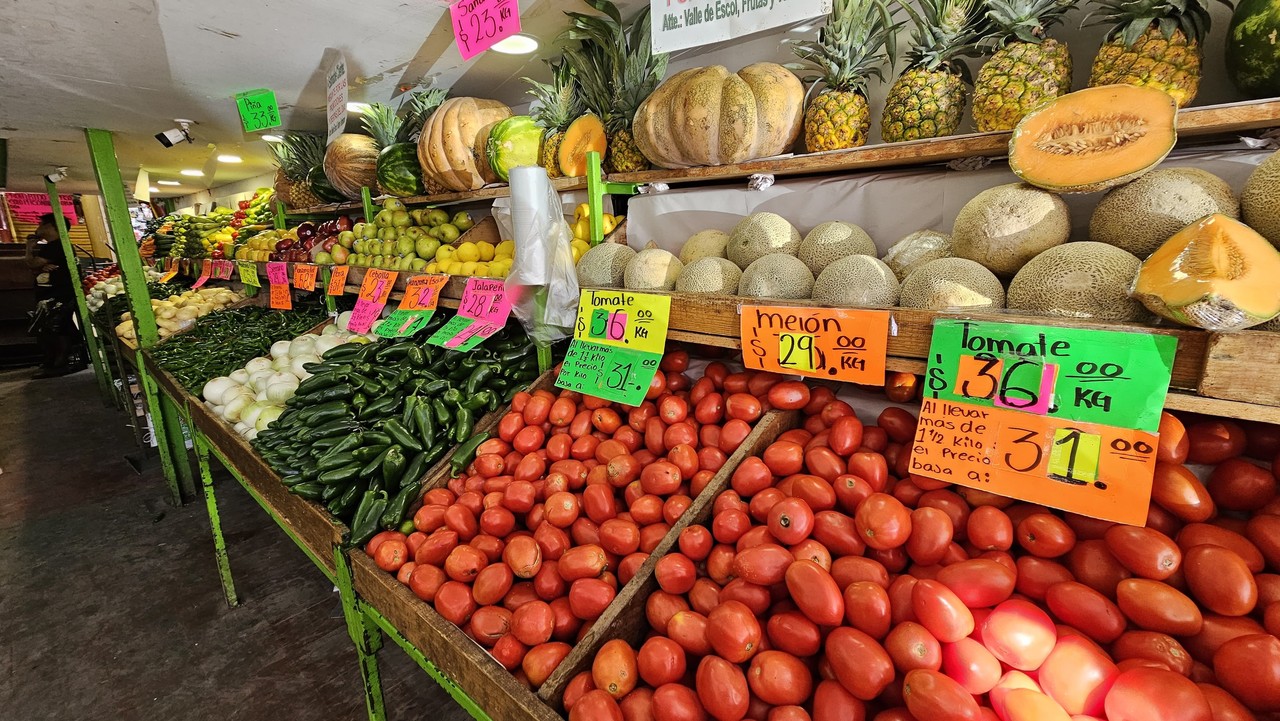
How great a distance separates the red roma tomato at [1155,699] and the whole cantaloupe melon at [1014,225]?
838 mm

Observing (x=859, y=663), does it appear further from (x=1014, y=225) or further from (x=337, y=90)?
(x=337, y=90)

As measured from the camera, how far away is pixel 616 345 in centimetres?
173

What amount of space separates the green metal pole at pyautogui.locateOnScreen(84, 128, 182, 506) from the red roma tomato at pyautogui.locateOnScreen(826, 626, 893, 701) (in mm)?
5346

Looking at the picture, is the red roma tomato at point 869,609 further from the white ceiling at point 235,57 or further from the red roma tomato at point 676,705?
the white ceiling at point 235,57

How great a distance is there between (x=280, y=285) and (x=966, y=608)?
480 centimetres

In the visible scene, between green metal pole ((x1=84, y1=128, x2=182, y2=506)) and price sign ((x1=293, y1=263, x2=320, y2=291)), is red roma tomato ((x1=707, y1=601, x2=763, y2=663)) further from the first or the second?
green metal pole ((x1=84, y1=128, x2=182, y2=506))

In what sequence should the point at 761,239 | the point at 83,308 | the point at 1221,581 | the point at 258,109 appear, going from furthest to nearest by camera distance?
the point at 83,308 → the point at 258,109 → the point at 761,239 → the point at 1221,581

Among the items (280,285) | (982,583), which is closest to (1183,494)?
(982,583)

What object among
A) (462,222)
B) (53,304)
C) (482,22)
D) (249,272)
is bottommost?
(53,304)

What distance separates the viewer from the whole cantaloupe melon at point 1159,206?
39.6 inches

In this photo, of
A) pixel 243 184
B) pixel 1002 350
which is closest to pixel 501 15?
pixel 1002 350

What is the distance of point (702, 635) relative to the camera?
1.07 metres

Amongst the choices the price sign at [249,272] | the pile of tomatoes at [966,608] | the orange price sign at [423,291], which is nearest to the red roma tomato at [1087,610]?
the pile of tomatoes at [966,608]

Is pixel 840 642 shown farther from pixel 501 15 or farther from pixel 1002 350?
pixel 501 15
